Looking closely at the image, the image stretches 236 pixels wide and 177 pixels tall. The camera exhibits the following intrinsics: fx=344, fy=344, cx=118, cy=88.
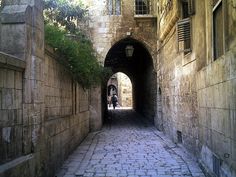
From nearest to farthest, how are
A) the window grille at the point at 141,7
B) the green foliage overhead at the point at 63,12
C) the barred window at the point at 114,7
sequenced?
1. the green foliage overhead at the point at 63,12
2. the barred window at the point at 114,7
3. the window grille at the point at 141,7

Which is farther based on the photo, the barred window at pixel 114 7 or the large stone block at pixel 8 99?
the barred window at pixel 114 7

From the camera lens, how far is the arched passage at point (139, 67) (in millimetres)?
16375

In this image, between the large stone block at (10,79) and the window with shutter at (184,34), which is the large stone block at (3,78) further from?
the window with shutter at (184,34)

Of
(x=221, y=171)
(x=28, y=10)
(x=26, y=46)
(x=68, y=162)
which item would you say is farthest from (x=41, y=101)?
(x=221, y=171)

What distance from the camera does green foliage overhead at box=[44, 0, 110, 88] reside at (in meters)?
7.57

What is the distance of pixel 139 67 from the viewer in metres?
22.8

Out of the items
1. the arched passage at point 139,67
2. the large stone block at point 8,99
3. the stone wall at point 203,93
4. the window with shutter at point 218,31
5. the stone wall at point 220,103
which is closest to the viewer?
the large stone block at point 8,99

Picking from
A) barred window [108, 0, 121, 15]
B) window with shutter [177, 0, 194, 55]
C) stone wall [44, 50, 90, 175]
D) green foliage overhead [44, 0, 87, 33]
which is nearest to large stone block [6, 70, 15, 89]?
stone wall [44, 50, 90, 175]

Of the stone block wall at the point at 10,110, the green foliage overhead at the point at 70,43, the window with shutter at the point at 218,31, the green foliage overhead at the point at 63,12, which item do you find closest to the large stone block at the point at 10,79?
the stone block wall at the point at 10,110

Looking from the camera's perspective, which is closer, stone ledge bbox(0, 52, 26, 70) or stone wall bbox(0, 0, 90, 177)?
stone ledge bbox(0, 52, 26, 70)

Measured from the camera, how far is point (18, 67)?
4812 millimetres

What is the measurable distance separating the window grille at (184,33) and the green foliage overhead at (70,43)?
2.55 meters

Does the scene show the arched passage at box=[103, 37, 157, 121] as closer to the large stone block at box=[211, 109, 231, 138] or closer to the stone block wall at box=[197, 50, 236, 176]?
the stone block wall at box=[197, 50, 236, 176]

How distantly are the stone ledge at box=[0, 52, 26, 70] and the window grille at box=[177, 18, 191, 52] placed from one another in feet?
15.7
